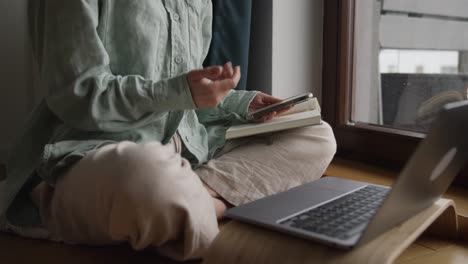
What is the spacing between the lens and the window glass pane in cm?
117

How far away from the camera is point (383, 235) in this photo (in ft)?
2.10

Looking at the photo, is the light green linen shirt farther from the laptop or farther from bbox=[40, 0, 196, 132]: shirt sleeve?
the laptop

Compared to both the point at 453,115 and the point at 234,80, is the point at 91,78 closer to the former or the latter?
the point at 234,80

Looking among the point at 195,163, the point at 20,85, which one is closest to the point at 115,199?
the point at 195,163

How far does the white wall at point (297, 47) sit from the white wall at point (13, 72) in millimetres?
569

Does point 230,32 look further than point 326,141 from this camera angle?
Yes

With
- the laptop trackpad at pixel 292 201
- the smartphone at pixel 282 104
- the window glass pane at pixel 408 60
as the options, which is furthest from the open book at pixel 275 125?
the window glass pane at pixel 408 60

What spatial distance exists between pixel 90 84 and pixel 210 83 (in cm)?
19

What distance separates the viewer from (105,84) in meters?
0.84

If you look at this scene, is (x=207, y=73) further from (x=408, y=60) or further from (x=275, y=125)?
(x=408, y=60)

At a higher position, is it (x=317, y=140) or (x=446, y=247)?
(x=317, y=140)

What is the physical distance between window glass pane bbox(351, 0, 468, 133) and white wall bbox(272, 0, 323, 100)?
0.32ft

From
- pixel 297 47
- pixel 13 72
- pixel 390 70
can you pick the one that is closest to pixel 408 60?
pixel 390 70

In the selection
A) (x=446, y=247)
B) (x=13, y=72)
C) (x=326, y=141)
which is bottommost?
(x=446, y=247)
